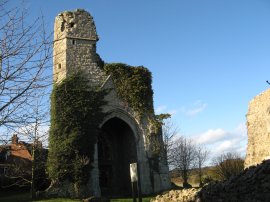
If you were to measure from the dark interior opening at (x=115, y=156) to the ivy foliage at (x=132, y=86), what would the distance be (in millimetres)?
1336

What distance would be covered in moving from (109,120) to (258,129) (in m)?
9.64

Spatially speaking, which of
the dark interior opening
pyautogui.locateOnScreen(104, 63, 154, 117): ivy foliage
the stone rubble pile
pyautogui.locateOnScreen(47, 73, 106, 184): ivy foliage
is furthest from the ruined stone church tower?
the stone rubble pile

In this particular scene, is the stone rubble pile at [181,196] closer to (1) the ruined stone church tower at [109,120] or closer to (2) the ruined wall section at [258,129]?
(2) the ruined wall section at [258,129]

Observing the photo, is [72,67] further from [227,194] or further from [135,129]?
[227,194]

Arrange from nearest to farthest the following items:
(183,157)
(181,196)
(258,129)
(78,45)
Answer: (181,196), (258,129), (78,45), (183,157)

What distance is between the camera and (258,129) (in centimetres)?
1755

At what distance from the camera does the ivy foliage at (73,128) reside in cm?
2062

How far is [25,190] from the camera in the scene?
25359 mm

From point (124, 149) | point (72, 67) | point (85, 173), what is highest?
point (72, 67)

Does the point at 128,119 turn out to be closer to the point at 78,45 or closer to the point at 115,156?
the point at 115,156

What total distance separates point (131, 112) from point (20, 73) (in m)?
16.5

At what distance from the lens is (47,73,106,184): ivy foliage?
2062cm

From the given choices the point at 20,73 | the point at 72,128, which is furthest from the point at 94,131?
the point at 20,73

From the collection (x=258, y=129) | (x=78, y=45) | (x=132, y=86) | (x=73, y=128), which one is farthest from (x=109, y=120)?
(x=258, y=129)
